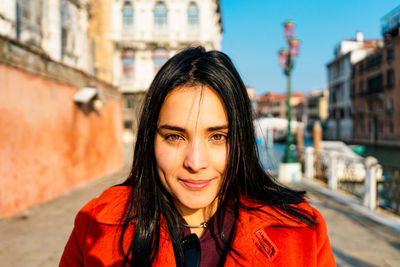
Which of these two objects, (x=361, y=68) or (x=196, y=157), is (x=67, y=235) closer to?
(x=196, y=157)

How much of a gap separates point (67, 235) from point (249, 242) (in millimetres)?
4506

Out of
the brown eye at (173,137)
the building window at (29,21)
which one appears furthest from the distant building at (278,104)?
the brown eye at (173,137)

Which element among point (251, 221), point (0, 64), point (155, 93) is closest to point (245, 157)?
point (251, 221)

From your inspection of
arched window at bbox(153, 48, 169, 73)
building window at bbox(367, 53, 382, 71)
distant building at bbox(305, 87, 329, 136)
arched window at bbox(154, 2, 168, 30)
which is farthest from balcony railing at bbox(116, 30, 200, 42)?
distant building at bbox(305, 87, 329, 136)

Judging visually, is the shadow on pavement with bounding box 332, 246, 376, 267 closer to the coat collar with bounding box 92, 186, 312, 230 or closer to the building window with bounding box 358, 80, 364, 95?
the coat collar with bounding box 92, 186, 312, 230

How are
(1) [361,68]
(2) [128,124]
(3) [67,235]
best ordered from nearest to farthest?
(3) [67,235] → (2) [128,124] → (1) [361,68]

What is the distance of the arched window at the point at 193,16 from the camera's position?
2369 centimetres

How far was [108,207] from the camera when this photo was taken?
4.58 feet

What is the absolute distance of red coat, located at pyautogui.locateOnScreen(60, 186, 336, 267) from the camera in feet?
4.03

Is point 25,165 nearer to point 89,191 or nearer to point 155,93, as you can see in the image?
point 89,191

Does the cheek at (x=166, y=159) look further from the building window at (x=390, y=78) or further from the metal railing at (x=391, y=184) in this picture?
the building window at (x=390, y=78)

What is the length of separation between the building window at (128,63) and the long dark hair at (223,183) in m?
23.8

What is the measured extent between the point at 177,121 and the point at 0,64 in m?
5.52

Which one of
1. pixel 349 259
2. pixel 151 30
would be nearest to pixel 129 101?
pixel 151 30
